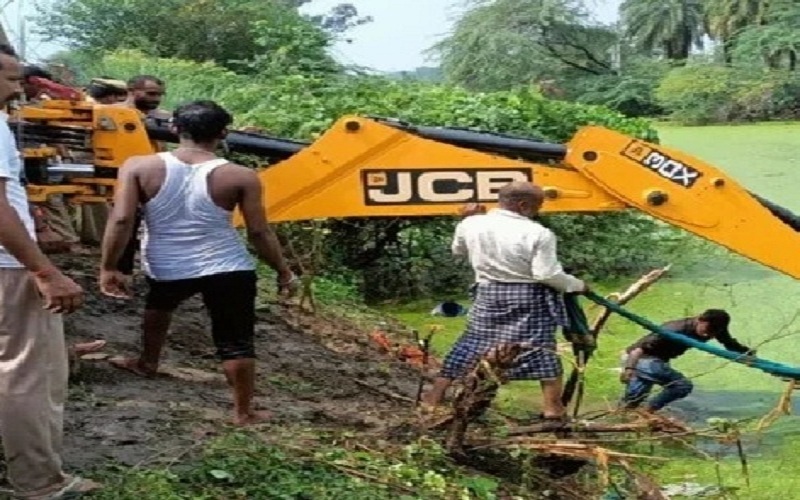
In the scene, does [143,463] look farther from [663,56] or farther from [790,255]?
[663,56]

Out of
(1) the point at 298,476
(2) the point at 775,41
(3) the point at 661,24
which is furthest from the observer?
(3) the point at 661,24

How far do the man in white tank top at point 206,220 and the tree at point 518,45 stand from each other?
32123 mm

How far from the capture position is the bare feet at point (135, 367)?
21.1 feet

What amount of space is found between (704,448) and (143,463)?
129 inches

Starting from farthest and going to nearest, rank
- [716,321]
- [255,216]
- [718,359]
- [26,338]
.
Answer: [718,359] → [716,321] → [255,216] → [26,338]

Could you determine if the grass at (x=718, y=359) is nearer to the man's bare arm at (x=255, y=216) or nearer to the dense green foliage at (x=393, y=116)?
the dense green foliage at (x=393, y=116)

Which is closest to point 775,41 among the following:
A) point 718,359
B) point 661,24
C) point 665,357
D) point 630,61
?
point 630,61

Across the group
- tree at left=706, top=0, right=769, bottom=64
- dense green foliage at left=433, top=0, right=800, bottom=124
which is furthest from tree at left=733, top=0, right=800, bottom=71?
tree at left=706, top=0, right=769, bottom=64

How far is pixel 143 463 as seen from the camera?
16.2 ft

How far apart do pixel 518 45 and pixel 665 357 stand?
32.5 meters

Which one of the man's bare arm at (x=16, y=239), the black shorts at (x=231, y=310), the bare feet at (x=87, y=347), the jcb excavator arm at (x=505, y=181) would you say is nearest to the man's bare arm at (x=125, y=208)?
the black shorts at (x=231, y=310)

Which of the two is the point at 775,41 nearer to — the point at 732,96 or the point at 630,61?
the point at 732,96

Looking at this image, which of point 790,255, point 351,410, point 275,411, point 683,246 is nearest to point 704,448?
point 790,255

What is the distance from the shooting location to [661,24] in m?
48.1
